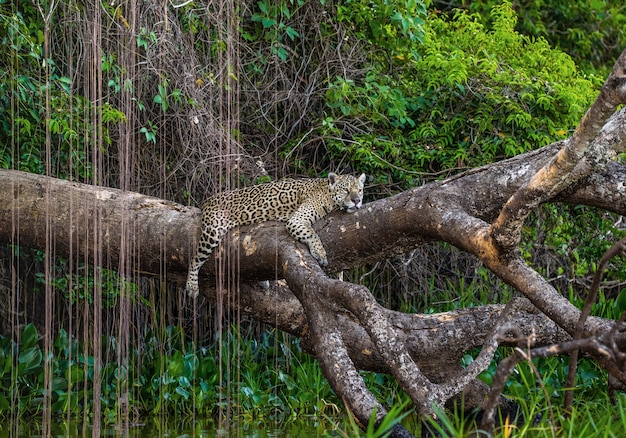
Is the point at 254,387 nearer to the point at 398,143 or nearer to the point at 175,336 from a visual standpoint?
the point at 175,336

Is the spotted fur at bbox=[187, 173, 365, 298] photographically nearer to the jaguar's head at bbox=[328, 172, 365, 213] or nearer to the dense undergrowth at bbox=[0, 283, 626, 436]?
the jaguar's head at bbox=[328, 172, 365, 213]

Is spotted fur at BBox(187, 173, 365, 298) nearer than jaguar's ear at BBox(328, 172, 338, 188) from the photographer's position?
Yes

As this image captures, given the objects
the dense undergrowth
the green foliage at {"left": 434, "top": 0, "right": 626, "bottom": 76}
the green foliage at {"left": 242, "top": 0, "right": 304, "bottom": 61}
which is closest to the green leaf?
the dense undergrowth

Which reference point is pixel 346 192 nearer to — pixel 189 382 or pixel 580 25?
pixel 189 382

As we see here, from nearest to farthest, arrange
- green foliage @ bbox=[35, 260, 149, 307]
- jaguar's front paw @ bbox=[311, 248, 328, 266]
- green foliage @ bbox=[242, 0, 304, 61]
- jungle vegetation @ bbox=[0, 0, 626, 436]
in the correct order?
jaguar's front paw @ bbox=[311, 248, 328, 266] → jungle vegetation @ bbox=[0, 0, 626, 436] → green foliage @ bbox=[35, 260, 149, 307] → green foliage @ bbox=[242, 0, 304, 61]

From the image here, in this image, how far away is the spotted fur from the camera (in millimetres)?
7070

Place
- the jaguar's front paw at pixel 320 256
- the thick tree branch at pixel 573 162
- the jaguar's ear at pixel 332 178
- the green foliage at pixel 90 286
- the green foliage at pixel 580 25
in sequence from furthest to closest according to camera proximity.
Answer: the green foliage at pixel 580 25 → the green foliage at pixel 90 286 → the jaguar's ear at pixel 332 178 → the jaguar's front paw at pixel 320 256 → the thick tree branch at pixel 573 162

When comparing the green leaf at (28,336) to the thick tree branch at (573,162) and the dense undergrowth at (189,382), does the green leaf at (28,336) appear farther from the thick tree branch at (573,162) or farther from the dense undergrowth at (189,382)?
the thick tree branch at (573,162)

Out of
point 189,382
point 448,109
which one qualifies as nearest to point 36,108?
point 189,382

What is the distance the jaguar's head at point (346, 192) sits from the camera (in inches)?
282

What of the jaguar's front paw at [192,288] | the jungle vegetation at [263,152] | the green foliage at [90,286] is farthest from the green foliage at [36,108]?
the jaguar's front paw at [192,288]

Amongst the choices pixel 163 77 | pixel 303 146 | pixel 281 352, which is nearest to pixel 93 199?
pixel 163 77

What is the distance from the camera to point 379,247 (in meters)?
6.95

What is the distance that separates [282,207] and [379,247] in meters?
0.98
